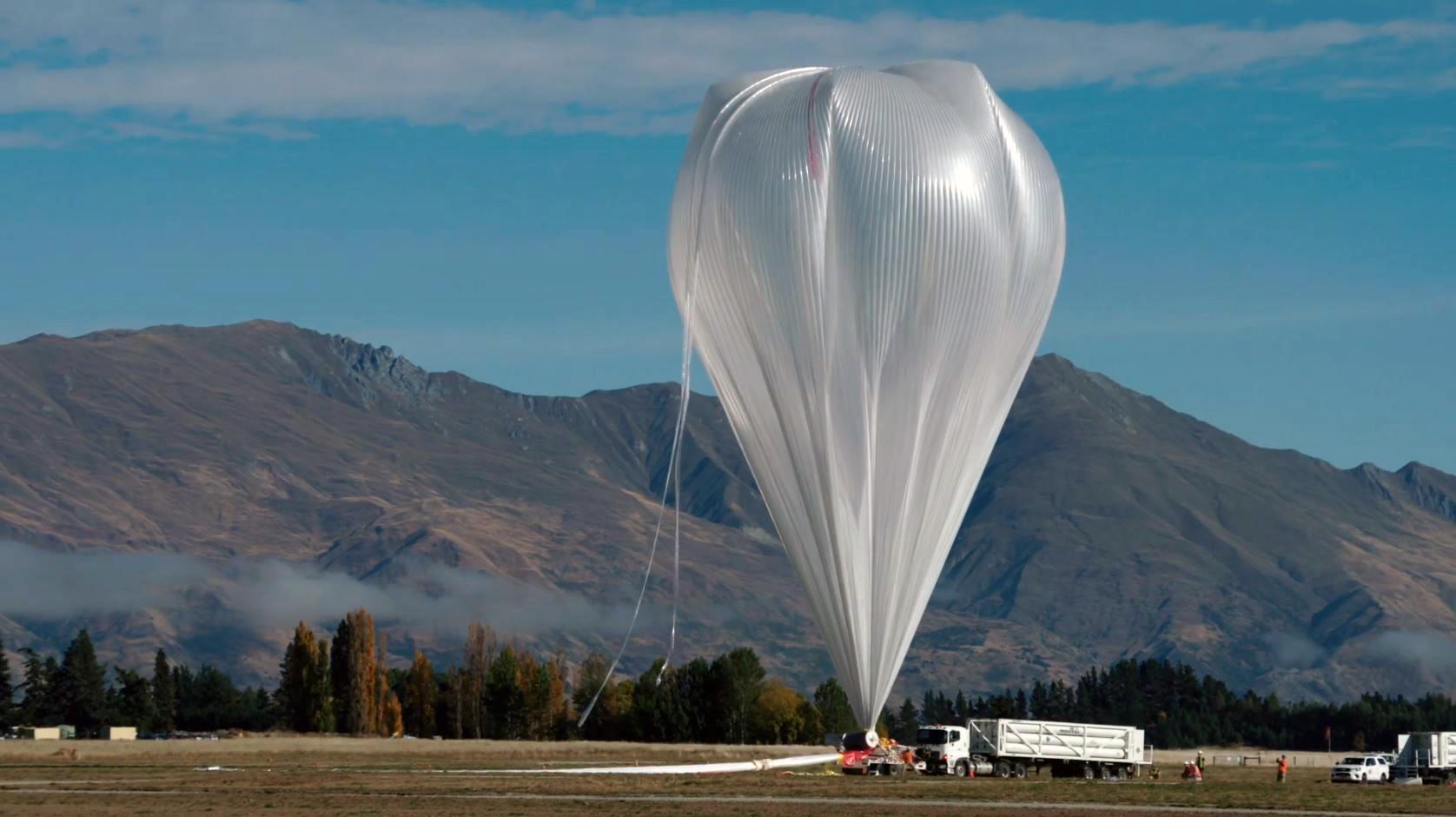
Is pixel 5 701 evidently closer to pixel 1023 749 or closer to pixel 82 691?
pixel 82 691

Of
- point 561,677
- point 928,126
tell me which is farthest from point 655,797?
point 561,677

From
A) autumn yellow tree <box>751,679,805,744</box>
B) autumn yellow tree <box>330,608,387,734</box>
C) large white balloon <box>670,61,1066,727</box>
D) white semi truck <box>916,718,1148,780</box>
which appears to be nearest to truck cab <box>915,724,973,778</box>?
white semi truck <box>916,718,1148,780</box>

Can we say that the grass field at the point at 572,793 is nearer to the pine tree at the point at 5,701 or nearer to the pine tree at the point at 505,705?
the pine tree at the point at 505,705

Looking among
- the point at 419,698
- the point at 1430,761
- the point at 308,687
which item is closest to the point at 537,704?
the point at 308,687

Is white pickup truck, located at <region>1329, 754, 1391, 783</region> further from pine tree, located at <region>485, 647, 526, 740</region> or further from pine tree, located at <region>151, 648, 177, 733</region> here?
pine tree, located at <region>151, 648, 177, 733</region>

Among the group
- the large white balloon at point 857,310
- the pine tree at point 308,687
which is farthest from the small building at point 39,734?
the large white balloon at point 857,310
